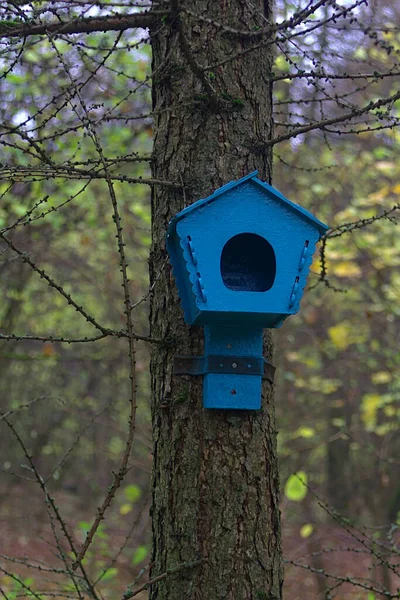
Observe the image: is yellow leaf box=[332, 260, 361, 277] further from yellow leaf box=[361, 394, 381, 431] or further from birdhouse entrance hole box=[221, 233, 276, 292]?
birdhouse entrance hole box=[221, 233, 276, 292]

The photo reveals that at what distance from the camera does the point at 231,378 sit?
1909 millimetres

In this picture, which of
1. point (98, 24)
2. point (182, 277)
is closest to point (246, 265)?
point (182, 277)

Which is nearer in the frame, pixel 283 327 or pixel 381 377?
pixel 283 327

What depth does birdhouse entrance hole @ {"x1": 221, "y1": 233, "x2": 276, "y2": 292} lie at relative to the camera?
2018 mm

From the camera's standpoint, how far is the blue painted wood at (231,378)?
190 centimetres

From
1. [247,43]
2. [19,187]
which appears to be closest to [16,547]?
[19,187]

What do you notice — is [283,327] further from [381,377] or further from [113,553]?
[113,553]

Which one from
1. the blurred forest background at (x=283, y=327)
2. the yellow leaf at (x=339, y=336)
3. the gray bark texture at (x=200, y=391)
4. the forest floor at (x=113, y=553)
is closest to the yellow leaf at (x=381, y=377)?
the blurred forest background at (x=283, y=327)

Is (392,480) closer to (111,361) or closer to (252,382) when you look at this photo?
(111,361)

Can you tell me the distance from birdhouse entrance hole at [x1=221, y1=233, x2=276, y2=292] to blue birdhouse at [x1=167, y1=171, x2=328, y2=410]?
1cm

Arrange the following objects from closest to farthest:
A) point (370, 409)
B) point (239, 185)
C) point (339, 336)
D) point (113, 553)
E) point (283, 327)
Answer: point (239, 185) < point (113, 553) < point (283, 327) < point (370, 409) < point (339, 336)

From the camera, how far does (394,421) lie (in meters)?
7.59

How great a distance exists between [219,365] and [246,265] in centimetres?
34

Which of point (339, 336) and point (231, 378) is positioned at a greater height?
point (339, 336)
